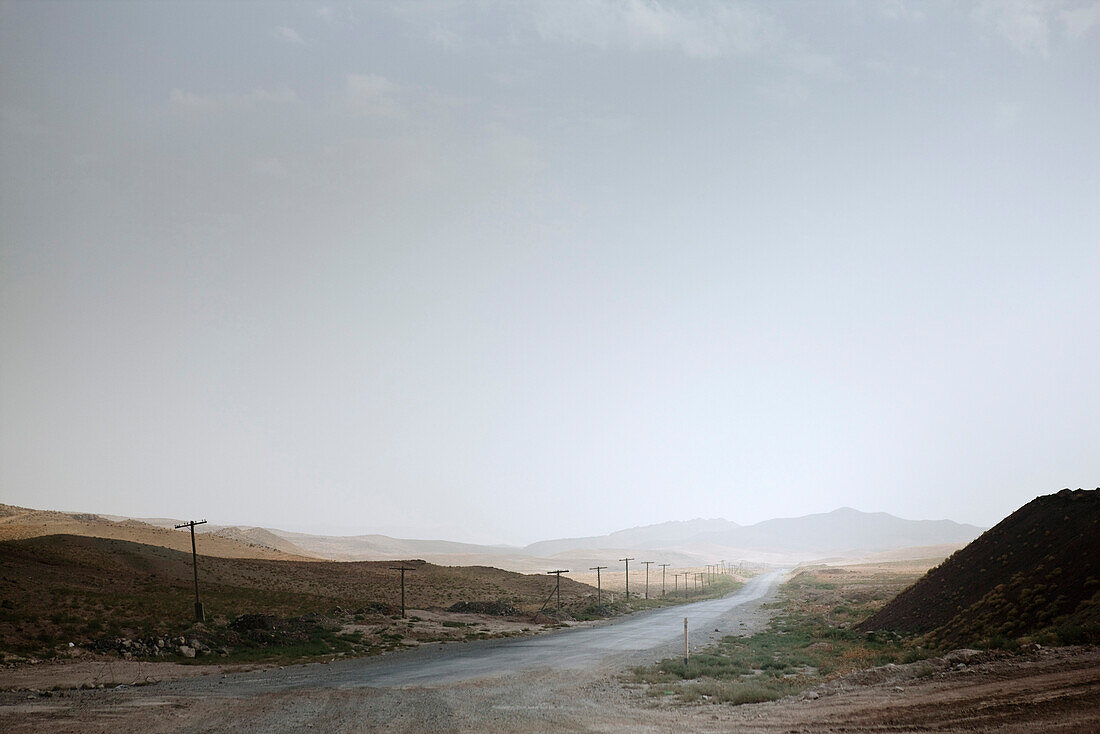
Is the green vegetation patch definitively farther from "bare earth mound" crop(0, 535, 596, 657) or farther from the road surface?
"bare earth mound" crop(0, 535, 596, 657)

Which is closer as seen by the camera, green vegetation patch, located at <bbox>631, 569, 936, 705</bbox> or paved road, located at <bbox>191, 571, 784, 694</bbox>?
green vegetation patch, located at <bbox>631, 569, 936, 705</bbox>

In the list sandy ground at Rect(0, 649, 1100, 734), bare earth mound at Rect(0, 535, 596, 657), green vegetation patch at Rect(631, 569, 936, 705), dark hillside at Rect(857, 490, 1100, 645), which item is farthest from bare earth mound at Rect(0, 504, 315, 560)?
dark hillside at Rect(857, 490, 1100, 645)

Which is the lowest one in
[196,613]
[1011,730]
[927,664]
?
[196,613]

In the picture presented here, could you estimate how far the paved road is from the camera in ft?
82.4

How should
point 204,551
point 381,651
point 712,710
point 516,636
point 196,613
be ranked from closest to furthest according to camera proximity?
point 712,710, point 381,651, point 196,613, point 516,636, point 204,551

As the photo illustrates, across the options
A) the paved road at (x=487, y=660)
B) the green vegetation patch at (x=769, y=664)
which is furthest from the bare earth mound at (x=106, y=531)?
the green vegetation patch at (x=769, y=664)

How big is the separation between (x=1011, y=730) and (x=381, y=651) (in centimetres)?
3143

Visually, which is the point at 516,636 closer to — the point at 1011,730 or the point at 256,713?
the point at 256,713

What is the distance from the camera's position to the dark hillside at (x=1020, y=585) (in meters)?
20.3

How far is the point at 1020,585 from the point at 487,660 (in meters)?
23.6

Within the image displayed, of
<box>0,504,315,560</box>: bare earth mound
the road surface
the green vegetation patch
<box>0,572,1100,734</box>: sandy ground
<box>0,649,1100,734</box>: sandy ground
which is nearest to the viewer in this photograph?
<box>0,649,1100,734</box>: sandy ground

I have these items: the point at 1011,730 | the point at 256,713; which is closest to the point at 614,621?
the point at 256,713

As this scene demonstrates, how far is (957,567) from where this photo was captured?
3231cm

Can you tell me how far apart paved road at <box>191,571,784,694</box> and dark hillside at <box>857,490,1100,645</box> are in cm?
1276
